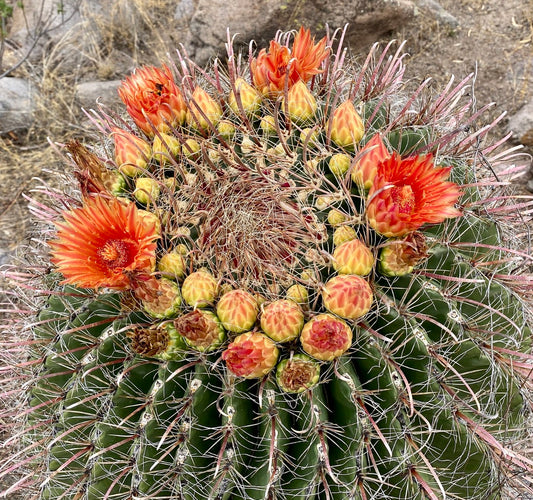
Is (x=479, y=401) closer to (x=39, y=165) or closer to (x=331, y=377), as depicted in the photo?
(x=331, y=377)

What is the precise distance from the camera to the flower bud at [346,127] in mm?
1812

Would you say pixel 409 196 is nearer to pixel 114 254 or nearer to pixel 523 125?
pixel 114 254

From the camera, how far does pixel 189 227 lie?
1.76 metres

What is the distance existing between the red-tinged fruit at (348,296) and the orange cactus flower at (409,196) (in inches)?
7.7

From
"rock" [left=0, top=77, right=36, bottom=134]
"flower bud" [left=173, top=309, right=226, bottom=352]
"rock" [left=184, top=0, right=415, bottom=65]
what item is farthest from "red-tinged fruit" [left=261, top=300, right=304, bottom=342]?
"rock" [left=0, top=77, right=36, bottom=134]

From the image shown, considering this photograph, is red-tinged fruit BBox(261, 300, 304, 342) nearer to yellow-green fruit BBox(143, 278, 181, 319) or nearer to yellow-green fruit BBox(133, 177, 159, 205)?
yellow-green fruit BBox(143, 278, 181, 319)

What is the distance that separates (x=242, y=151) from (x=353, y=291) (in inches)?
26.4

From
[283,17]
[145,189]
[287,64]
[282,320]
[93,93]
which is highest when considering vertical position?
[287,64]

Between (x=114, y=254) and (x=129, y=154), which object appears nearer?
(x=114, y=254)

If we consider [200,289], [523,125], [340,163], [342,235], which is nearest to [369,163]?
[340,163]

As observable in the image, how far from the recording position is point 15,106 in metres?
4.56

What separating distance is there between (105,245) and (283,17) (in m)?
3.27

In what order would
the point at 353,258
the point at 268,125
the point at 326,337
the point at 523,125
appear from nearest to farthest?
the point at 326,337
the point at 353,258
the point at 268,125
the point at 523,125

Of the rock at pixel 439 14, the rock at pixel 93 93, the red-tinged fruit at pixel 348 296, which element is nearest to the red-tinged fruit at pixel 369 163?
the red-tinged fruit at pixel 348 296
